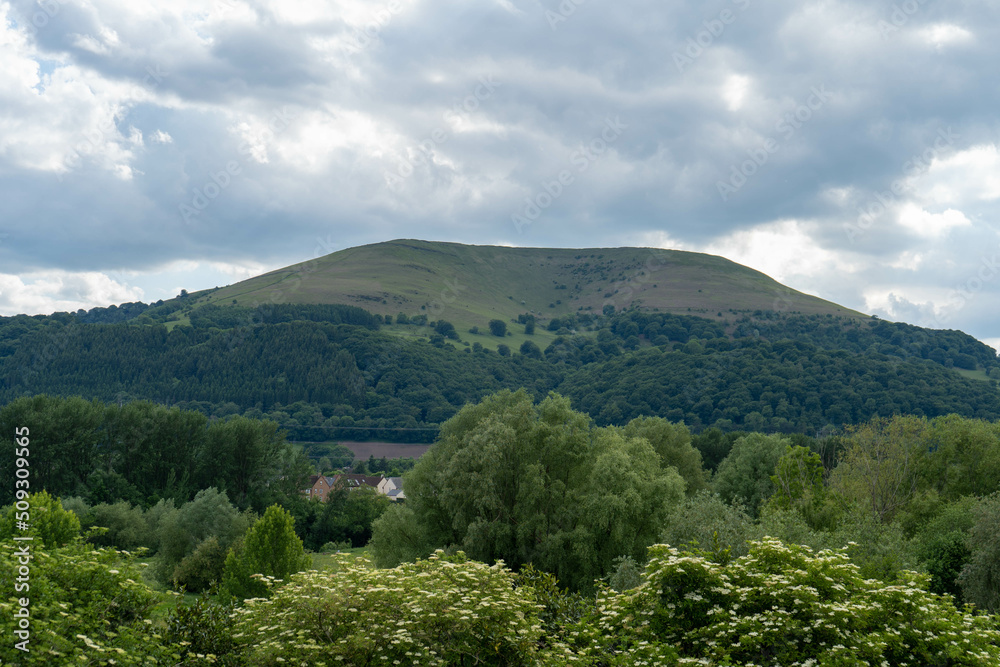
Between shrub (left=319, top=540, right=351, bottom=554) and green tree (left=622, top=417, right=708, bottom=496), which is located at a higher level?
green tree (left=622, top=417, right=708, bottom=496)

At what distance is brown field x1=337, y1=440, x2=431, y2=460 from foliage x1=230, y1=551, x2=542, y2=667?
560 ft

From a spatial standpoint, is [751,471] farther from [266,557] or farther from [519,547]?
[266,557]

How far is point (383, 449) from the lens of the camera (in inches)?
7613

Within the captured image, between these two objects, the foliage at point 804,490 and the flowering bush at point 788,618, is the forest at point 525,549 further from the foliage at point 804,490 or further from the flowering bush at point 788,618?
the foliage at point 804,490

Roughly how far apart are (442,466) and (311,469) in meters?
52.5

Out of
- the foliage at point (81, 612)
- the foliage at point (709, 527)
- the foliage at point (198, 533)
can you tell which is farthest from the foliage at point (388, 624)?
the foliage at point (198, 533)

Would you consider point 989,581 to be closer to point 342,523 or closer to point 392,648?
point 392,648

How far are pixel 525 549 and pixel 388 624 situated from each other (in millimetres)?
26111

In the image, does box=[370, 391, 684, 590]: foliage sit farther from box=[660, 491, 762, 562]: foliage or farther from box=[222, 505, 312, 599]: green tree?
box=[660, 491, 762, 562]: foliage

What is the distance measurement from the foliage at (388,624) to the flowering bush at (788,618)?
7.67ft

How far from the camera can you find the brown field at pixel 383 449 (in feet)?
615

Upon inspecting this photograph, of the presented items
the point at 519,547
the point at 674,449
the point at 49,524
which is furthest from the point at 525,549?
Result: the point at 674,449

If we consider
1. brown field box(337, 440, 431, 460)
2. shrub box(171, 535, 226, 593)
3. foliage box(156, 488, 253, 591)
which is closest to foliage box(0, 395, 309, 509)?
foliage box(156, 488, 253, 591)

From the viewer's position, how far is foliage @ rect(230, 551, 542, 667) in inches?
558
